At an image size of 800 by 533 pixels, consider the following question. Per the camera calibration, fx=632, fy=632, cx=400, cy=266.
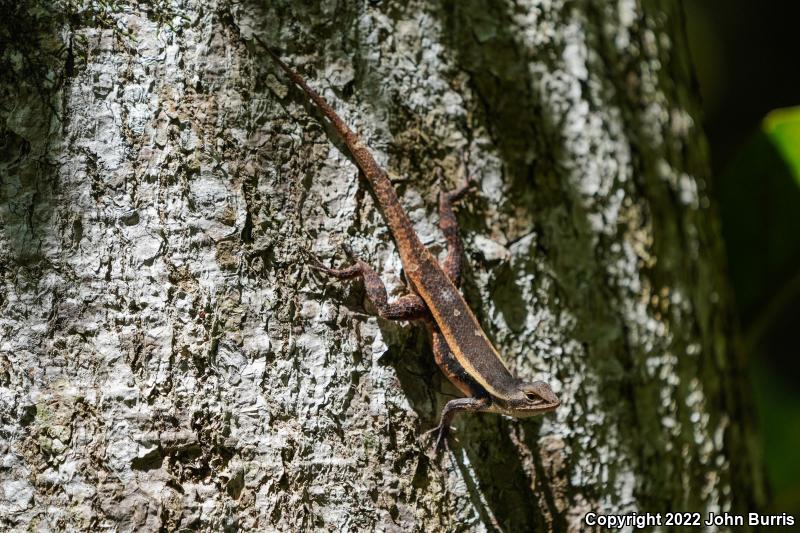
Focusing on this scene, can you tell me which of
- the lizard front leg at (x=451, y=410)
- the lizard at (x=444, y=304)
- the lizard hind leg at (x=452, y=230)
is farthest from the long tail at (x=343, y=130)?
the lizard front leg at (x=451, y=410)

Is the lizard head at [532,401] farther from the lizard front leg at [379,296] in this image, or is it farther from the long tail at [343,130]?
the long tail at [343,130]

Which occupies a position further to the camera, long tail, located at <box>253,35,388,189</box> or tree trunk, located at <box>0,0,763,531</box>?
long tail, located at <box>253,35,388,189</box>

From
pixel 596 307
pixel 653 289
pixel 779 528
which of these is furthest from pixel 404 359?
pixel 779 528

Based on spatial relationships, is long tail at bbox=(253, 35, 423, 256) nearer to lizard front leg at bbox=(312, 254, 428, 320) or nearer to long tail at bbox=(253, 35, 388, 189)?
long tail at bbox=(253, 35, 388, 189)

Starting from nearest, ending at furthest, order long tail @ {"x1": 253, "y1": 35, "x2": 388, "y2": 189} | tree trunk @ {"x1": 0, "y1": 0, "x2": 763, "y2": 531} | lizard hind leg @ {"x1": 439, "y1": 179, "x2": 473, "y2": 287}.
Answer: tree trunk @ {"x1": 0, "y1": 0, "x2": 763, "y2": 531} < long tail @ {"x1": 253, "y1": 35, "x2": 388, "y2": 189} < lizard hind leg @ {"x1": 439, "y1": 179, "x2": 473, "y2": 287}

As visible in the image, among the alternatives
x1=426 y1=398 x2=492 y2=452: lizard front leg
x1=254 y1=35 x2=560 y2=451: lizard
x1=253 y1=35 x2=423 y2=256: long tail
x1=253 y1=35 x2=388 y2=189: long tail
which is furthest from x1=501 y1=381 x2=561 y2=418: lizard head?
x1=253 y1=35 x2=388 y2=189: long tail

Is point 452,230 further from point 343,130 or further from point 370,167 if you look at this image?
point 343,130

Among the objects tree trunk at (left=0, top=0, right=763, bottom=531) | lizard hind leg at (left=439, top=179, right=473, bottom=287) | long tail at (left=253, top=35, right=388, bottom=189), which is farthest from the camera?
lizard hind leg at (left=439, top=179, right=473, bottom=287)
